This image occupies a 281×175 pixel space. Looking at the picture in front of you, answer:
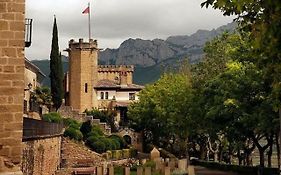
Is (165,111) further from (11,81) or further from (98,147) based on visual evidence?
(11,81)

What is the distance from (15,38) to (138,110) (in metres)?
59.3

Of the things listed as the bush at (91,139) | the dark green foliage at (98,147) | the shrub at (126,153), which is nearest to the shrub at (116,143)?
the shrub at (126,153)

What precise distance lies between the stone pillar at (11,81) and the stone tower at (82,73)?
76643mm

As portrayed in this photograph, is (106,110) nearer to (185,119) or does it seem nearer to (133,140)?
(133,140)

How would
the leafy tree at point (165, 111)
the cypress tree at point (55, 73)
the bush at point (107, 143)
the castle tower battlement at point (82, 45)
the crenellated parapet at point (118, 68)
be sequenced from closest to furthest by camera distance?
the leafy tree at point (165, 111) < the bush at point (107, 143) < the cypress tree at point (55, 73) < the castle tower battlement at point (82, 45) < the crenellated parapet at point (118, 68)

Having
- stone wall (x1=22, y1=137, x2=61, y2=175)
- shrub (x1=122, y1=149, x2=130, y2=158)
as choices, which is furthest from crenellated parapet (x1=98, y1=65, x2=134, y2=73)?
stone wall (x1=22, y1=137, x2=61, y2=175)

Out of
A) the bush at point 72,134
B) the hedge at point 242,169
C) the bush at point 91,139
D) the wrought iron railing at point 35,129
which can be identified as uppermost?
the wrought iron railing at point 35,129

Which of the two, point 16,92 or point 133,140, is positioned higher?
point 16,92

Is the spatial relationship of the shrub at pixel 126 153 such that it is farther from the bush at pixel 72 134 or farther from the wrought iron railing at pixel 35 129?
the wrought iron railing at pixel 35 129

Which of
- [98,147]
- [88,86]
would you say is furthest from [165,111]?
[88,86]

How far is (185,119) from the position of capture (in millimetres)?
53562

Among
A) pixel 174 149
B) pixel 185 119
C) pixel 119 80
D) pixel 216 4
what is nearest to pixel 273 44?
pixel 216 4

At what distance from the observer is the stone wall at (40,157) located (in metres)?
25.1

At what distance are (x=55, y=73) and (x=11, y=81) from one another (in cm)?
6001
